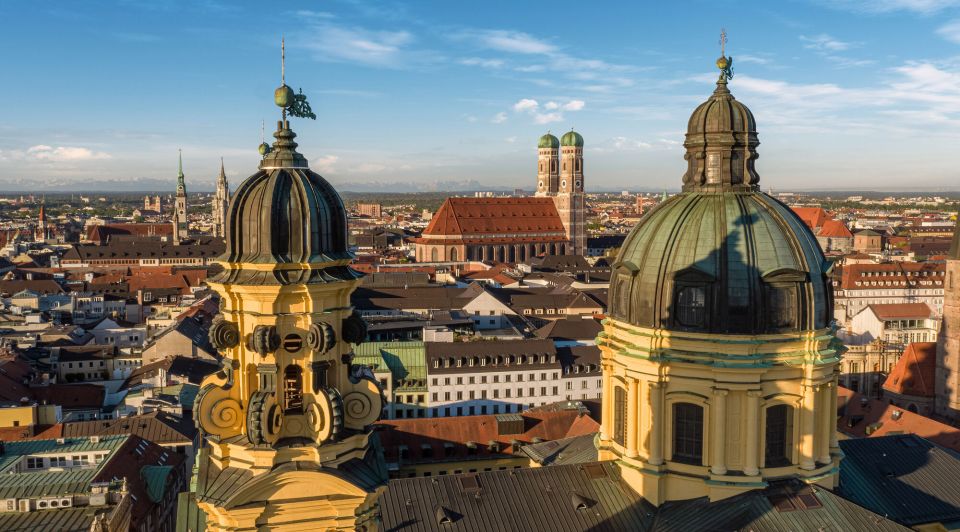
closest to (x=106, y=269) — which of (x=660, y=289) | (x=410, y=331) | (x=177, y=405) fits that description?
(x=410, y=331)

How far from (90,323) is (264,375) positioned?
106393mm

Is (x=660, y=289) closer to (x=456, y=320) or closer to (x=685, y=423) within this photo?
(x=685, y=423)

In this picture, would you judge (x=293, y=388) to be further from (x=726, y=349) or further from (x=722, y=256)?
(x=722, y=256)

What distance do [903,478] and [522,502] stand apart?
17.4 metres

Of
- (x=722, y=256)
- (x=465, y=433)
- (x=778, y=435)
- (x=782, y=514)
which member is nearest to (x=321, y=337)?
(x=722, y=256)

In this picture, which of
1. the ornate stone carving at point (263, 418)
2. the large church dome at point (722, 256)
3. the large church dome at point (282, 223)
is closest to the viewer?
the ornate stone carving at point (263, 418)

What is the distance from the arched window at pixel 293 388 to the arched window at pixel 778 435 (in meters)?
18.6

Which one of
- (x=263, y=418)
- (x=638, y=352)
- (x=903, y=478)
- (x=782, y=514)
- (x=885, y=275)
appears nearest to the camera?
(x=263, y=418)

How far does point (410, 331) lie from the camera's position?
101m

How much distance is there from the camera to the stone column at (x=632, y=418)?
1266 inches

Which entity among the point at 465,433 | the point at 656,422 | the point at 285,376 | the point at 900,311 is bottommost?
the point at 465,433

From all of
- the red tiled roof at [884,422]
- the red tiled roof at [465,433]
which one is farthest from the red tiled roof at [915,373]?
the red tiled roof at [465,433]

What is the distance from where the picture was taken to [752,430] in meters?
30.2

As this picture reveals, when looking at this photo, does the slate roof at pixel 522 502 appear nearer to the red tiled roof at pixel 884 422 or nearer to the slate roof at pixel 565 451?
the slate roof at pixel 565 451
